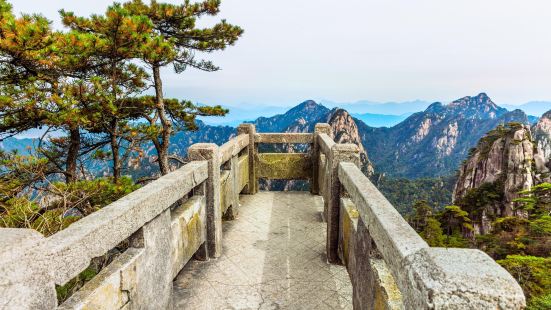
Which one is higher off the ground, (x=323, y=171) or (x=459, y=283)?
(x=459, y=283)

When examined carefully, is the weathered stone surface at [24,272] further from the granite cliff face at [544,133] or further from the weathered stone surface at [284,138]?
the granite cliff face at [544,133]

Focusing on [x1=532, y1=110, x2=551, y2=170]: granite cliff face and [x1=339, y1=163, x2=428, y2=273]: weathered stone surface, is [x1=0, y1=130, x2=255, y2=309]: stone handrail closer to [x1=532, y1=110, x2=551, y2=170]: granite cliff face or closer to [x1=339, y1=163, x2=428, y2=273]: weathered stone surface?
[x1=339, y1=163, x2=428, y2=273]: weathered stone surface

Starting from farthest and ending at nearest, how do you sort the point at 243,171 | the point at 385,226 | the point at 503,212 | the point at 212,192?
Answer: 1. the point at 503,212
2. the point at 243,171
3. the point at 212,192
4. the point at 385,226

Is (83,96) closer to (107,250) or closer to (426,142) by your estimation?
(107,250)

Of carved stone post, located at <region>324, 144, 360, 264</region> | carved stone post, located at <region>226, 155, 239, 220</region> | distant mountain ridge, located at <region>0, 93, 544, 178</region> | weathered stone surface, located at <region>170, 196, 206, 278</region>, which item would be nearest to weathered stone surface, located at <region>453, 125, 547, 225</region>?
carved stone post, located at <region>226, 155, 239, 220</region>

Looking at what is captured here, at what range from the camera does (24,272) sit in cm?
136

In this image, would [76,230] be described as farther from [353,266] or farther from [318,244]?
[318,244]

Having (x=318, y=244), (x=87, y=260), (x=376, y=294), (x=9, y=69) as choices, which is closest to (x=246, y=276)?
(x=318, y=244)

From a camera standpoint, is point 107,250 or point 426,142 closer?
point 107,250

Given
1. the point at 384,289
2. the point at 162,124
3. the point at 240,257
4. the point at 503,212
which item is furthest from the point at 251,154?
the point at 503,212

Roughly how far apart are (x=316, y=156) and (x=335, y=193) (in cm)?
304

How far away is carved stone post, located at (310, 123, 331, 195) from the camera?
6.95m

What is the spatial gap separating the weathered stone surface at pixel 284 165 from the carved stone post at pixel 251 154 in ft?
0.49

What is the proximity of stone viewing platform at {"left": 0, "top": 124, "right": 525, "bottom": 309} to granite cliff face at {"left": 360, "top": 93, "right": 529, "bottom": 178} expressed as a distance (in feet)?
492
